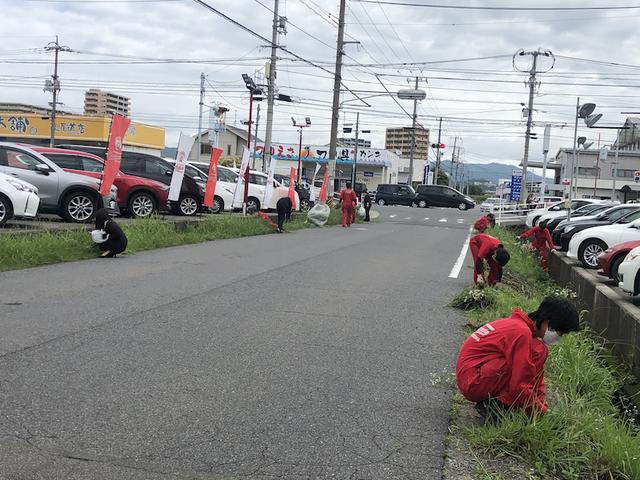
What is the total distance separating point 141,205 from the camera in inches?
683

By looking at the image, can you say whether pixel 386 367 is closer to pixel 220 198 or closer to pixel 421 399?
pixel 421 399

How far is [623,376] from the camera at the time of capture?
6562mm

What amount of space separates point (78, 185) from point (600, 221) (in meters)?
12.9

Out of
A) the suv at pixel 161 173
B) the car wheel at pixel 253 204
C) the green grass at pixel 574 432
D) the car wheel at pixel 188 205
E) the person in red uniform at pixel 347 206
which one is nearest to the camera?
the green grass at pixel 574 432

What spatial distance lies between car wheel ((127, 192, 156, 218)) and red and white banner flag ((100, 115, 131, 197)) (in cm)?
317

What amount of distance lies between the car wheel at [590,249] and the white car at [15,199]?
441 inches

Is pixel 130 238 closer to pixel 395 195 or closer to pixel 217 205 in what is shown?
pixel 217 205

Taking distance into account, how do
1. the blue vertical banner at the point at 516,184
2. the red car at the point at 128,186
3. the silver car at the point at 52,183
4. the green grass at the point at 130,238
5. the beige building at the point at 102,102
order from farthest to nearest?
the beige building at the point at 102,102, the blue vertical banner at the point at 516,184, the red car at the point at 128,186, the silver car at the point at 52,183, the green grass at the point at 130,238

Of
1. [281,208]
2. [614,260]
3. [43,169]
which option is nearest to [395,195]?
[281,208]

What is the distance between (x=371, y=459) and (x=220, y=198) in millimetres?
20221

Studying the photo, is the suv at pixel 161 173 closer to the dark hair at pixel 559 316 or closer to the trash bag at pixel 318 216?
the trash bag at pixel 318 216

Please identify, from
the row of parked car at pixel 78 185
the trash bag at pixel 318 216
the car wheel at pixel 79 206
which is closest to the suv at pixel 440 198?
the trash bag at pixel 318 216

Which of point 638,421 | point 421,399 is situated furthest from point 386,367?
point 638,421

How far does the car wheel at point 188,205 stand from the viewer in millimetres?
19312
